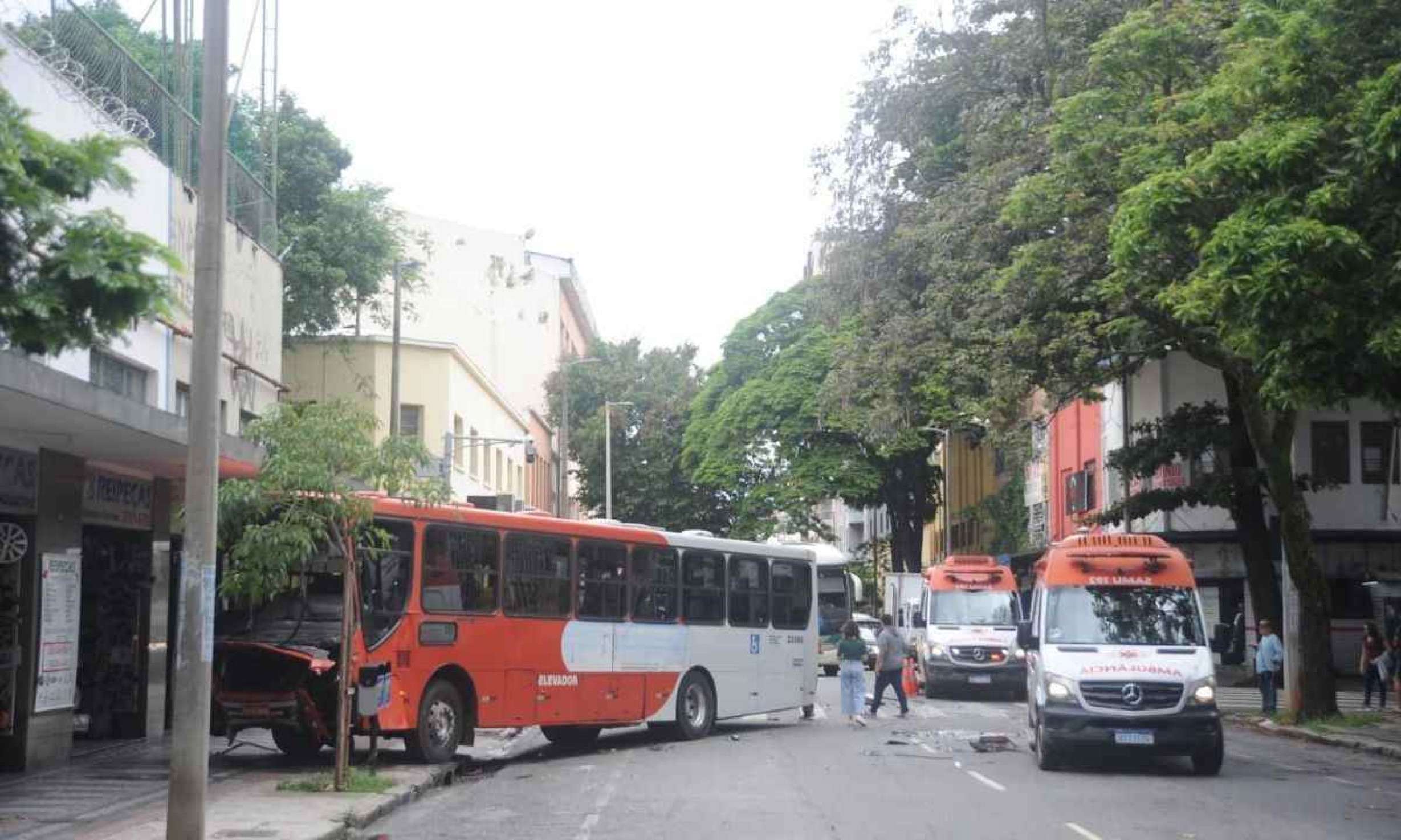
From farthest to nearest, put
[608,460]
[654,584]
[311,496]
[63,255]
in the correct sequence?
[608,460], [654,584], [311,496], [63,255]

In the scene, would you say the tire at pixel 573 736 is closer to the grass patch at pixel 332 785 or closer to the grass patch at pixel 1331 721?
the grass patch at pixel 332 785

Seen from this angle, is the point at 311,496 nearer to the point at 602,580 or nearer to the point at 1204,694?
the point at 602,580

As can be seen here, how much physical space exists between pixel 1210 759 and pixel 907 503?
3828 centimetres

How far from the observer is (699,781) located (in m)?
17.6

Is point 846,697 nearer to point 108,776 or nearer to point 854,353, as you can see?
point 854,353

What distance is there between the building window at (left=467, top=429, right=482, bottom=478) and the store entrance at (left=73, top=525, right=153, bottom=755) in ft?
80.2

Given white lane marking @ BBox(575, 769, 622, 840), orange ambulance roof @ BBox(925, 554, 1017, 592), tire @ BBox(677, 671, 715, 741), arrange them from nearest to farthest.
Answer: white lane marking @ BBox(575, 769, 622, 840)
tire @ BBox(677, 671, 715, 741)
orange ambulance roof @ BBox(925, 554, 1017, 592)

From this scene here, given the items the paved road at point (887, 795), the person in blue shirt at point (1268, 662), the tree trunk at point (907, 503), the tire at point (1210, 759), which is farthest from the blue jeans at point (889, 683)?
→ the tree trunk at point (907, 503)

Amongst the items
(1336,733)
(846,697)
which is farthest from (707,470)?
(1336,733)

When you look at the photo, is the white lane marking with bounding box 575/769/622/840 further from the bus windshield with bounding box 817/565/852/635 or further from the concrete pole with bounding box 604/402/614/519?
the concrete pole with bounding box 604/402/614/519

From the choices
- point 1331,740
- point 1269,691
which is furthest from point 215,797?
point 1269,691

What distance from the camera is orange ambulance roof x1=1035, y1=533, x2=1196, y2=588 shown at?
19.7 metres

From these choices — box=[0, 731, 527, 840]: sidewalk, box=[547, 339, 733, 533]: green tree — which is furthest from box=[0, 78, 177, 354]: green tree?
box=[547, 339, 733, 533]: green tree

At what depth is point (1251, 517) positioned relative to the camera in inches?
1286
